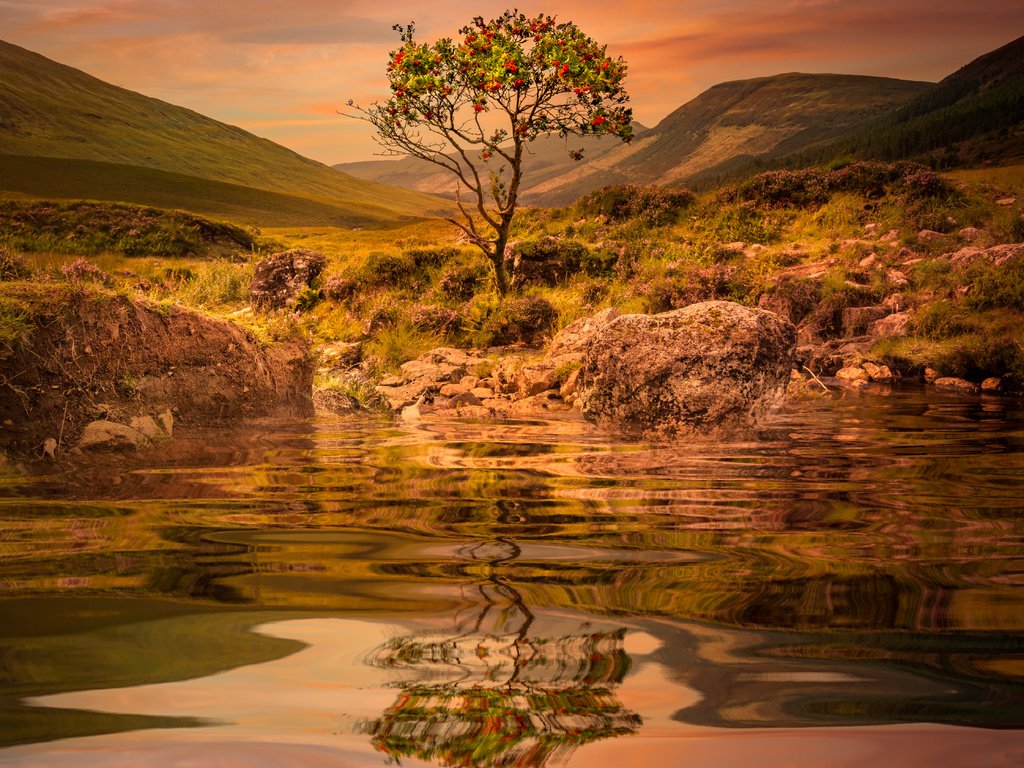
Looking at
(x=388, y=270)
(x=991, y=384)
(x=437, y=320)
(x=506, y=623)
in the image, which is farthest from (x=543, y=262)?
(x=506, y=623)

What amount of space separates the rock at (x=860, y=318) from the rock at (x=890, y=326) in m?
0.14

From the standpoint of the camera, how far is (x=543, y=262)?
65.3 ft

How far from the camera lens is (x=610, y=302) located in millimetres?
17219

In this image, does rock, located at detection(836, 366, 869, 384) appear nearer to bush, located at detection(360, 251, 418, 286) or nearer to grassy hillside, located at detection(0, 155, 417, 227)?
bush, located at detection(360, 251, 418, 286)

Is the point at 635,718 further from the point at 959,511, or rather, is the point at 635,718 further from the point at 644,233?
the point at 644,233

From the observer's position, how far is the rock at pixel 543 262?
19.7 m

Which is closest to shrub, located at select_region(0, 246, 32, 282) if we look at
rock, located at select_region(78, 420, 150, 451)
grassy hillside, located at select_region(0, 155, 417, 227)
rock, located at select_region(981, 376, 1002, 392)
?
rock, located at select_region(78, 420, 150, 451)

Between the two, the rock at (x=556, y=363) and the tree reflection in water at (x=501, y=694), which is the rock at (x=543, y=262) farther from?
the tree reflection in water at (x=501, y=694)

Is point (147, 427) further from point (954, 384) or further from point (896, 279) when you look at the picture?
point (896, 279)

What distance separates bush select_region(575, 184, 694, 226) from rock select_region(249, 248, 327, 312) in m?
9.91

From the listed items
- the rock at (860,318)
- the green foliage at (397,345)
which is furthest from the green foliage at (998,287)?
the green foliage at (397,345)

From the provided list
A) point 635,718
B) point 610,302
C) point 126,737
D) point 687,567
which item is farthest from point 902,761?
point 610,302

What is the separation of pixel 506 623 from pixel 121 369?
4317 millimetres

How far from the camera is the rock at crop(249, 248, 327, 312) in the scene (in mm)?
21281
